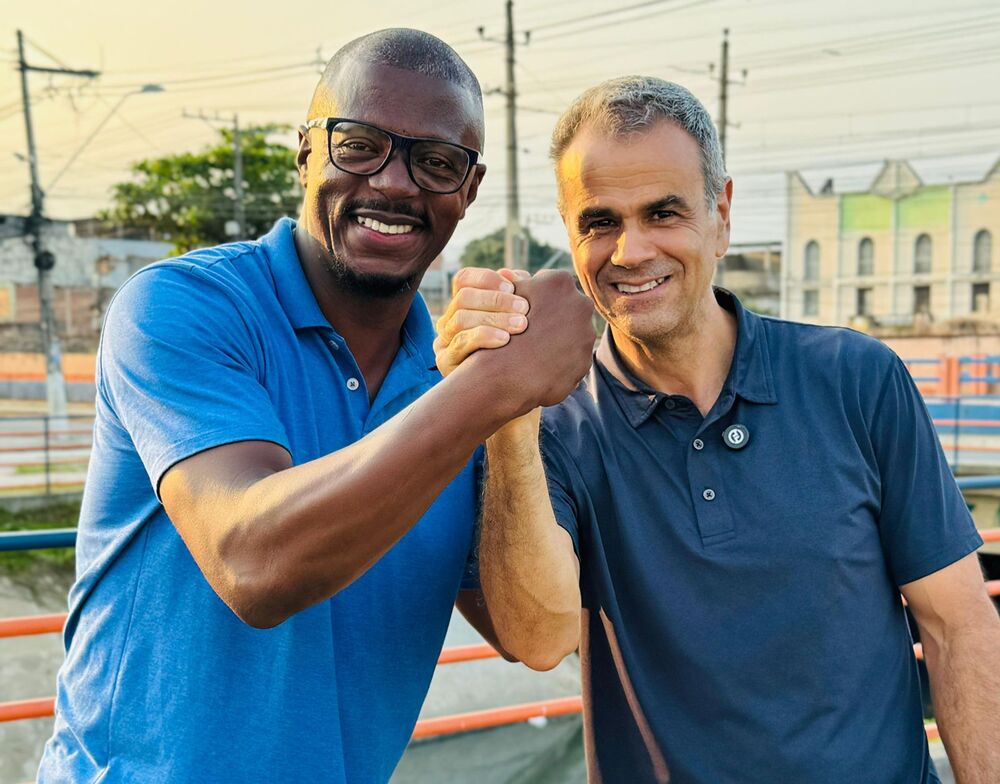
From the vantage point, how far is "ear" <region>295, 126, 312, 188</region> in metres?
2.02

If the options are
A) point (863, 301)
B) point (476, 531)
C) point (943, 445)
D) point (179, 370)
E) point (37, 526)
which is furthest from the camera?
point (863, 301)

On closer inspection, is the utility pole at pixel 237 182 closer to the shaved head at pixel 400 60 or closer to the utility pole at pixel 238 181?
the utility pole at pixel 238 181

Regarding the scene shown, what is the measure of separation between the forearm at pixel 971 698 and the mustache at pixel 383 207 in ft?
4.46

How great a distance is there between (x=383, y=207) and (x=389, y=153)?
0.10 meters

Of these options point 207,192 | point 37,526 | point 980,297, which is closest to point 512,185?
point 37,526

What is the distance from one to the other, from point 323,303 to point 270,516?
0.69 metres

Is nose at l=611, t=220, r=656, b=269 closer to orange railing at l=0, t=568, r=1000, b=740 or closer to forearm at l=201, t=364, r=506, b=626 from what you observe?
forearm at l=201, t=364, r=506, b=626

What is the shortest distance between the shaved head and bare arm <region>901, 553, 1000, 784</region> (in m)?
1.30

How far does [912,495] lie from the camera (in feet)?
6.67

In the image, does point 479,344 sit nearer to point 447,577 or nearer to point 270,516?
point 270,516

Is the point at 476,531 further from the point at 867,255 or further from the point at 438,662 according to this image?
the point at 867,255

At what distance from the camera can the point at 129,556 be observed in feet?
5.41

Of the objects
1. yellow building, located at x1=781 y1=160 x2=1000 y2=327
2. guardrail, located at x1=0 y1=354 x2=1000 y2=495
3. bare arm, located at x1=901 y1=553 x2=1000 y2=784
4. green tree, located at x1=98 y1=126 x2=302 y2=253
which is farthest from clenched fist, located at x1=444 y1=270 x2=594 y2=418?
yellow building, located at x1=781 y1=160 x2=1000 y2=327

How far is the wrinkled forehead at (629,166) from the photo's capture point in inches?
83.1
